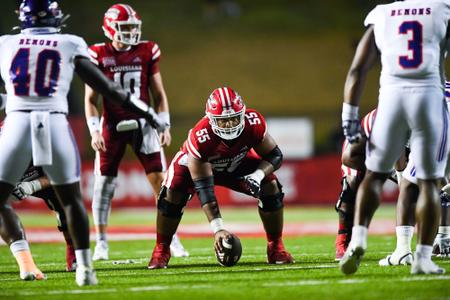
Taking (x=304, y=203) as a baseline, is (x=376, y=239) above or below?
above

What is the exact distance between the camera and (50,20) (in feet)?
17.3

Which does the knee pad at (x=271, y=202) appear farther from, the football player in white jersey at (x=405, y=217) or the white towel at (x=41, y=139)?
the white towel at (x=41, y=139)

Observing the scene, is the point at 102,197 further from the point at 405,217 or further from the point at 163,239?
the point at 405,217

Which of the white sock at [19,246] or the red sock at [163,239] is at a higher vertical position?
the white sock at [19,246]

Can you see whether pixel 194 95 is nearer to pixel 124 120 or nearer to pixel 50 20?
pixel 124 120

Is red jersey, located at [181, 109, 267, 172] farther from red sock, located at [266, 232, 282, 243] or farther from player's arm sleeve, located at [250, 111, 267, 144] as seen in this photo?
red sock, located at [266, 232, 282, 243]

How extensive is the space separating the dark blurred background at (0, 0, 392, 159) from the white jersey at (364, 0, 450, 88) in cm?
1629

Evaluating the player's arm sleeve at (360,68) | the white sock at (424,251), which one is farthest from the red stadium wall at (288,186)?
the white sock at (424,251)

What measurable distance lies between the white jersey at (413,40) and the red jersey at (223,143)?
139 cm

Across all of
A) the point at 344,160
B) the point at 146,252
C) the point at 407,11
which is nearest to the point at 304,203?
the point at 146,252

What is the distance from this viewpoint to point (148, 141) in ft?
24.9

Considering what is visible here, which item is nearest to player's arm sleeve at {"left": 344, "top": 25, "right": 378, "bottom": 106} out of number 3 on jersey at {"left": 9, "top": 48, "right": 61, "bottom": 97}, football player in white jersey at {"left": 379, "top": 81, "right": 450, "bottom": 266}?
Answer: football player in white jersey at {"left": 379, "top": 81, "right": 450, "bottom": 266}

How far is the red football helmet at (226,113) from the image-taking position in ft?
20.3

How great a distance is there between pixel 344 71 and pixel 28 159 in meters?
19.3
